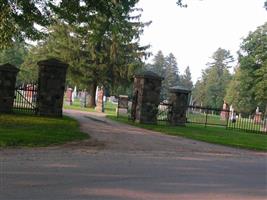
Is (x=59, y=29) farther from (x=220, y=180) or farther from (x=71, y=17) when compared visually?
(x=220, y=180)

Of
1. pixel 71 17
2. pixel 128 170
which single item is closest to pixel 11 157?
pixel 128 170

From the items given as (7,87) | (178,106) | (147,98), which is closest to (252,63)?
(178,106)

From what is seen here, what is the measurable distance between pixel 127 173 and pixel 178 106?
17531 millimetres

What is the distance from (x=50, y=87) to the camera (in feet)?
75.4

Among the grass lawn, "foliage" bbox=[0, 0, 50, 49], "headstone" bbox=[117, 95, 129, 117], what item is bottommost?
the grass lawn

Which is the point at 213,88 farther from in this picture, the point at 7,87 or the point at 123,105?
the point at 7,87

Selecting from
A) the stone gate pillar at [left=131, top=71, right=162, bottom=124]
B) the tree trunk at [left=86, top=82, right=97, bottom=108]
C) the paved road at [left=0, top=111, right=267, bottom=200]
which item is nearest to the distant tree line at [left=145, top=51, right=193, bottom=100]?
the tree trunk at [left=86, top=82, right=97, bottom=108]

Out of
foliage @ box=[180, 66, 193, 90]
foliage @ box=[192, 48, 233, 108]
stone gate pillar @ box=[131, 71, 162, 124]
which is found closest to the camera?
stone gate pillar @ box=[131, 71, 162, 124]

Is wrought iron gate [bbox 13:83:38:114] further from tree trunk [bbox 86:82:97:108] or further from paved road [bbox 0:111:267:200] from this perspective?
tree trunk [bbox 86:82:97:108]

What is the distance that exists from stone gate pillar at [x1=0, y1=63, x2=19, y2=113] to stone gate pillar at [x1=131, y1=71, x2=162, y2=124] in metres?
6.18

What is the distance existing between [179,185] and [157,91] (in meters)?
16.8

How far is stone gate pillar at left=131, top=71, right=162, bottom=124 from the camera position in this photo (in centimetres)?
2538

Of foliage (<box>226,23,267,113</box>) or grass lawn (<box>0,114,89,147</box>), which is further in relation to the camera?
foliage (<box>226,23,267,113</box>)

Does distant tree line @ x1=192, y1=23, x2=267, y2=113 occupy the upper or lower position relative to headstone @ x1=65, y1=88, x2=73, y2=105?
upper
